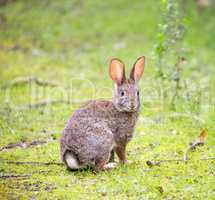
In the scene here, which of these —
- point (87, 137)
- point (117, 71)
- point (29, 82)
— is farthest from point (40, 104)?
point (87, 137)

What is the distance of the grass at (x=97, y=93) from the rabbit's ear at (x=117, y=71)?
107 cm

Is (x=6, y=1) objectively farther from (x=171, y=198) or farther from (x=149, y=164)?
(x=171, y=198)

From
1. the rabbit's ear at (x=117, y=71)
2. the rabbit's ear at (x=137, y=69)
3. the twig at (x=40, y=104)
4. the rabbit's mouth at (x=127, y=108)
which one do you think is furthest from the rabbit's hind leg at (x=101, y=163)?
the twig at (x=40, y=104)

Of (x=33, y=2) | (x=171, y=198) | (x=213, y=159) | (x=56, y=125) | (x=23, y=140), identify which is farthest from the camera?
(x=33, y=2)

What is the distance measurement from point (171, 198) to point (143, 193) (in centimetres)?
33

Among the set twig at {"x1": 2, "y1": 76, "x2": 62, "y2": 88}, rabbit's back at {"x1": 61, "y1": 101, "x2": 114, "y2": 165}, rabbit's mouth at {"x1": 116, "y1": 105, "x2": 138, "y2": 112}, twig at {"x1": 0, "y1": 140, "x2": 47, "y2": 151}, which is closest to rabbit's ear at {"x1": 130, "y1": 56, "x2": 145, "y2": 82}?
rabbit's mouth at {"x1": 116, "y1": 105, "x2": 138, "y2": 112}

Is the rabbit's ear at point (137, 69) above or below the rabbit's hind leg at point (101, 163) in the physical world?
above

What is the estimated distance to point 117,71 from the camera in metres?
6.70

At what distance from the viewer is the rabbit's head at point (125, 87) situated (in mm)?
6547

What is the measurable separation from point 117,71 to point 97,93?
12.7 feet

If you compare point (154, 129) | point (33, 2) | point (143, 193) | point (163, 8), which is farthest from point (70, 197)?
point (33, 2)

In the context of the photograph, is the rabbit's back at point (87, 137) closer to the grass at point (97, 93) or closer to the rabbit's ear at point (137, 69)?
the grass at point (97, 93)

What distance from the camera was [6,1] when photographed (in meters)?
17.8

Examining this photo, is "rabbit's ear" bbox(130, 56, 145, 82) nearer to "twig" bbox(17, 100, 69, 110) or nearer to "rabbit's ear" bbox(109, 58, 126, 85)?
"rabbit's ear" bbox(109, 58, 126, 85)
